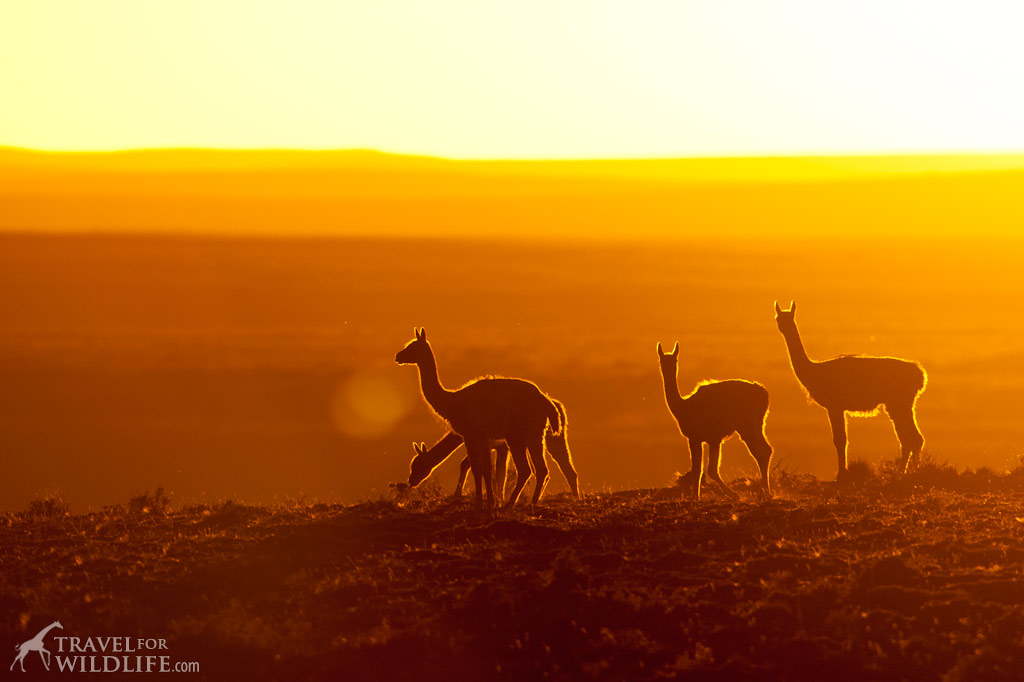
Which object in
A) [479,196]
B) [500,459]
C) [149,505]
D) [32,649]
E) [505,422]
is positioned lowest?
[32,649]

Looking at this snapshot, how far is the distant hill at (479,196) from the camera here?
8094cm

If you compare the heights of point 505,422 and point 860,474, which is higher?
point 505,422

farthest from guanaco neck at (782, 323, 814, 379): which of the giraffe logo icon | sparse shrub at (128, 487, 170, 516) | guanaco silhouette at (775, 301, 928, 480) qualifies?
the giraffe logo icon

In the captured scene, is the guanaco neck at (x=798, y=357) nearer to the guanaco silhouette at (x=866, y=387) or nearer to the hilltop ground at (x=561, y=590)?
the guanaco silhouette at (x=866, y=387)

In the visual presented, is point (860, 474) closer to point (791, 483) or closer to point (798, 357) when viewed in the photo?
point (791, 483)

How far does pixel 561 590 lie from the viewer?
40.3ft

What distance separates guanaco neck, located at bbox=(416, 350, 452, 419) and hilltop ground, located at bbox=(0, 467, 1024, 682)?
1.34 meters

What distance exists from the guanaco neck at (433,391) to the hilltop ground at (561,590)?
134 cm

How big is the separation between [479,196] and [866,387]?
85.2 metres

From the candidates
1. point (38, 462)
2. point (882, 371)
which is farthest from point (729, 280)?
point (882, 371)

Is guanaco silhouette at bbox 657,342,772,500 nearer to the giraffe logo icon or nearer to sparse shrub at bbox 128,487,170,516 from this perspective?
sparse shrub at bbox 128,487,170,516

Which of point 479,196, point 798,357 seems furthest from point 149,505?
point 479,196

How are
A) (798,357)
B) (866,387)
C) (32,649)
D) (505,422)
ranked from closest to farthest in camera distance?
1. (32,649)
2. (505,422)
3. (866,387)
4. (798,357)

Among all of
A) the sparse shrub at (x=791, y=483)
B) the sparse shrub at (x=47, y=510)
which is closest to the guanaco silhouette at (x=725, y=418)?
the sparse shrub at (x=791, y=483)
